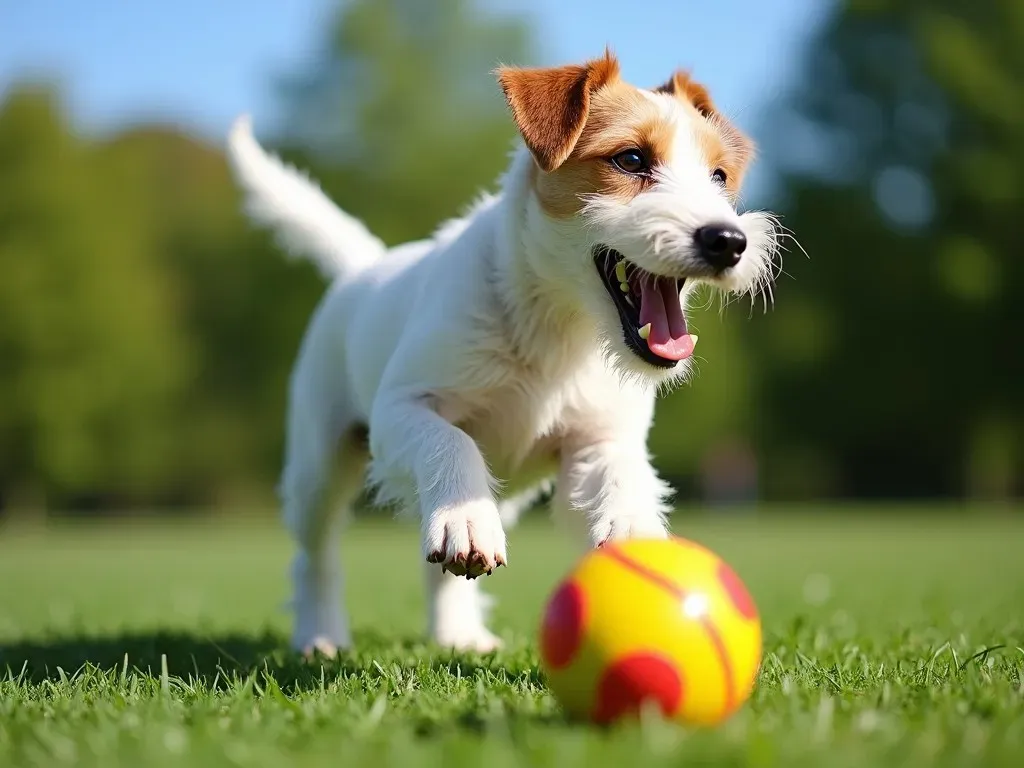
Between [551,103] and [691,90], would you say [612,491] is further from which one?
[691,90]

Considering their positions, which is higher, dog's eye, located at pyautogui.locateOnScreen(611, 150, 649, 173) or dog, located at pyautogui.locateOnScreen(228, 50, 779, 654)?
dog's eye, located at pyautogui.locateOnScreen(611, 150, 649, 173)

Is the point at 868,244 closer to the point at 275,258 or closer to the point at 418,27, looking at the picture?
the point at 418,27

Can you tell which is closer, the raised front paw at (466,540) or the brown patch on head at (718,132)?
the raised front paw at (466,540)

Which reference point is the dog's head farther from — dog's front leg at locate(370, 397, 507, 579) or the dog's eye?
dog's front leg at locate(370, 397, 507, 579)

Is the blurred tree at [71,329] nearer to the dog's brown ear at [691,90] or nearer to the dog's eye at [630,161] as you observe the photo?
the dog's brown ear at [691,90]

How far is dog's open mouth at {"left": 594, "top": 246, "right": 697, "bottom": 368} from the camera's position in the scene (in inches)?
155

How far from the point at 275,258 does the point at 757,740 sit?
89.4 feet

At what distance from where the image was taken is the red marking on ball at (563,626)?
2.79 meters

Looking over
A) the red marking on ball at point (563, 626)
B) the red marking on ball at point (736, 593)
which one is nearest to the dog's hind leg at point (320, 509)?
the red marking on ball at point (563, 626)

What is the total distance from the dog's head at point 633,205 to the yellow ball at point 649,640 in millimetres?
1222

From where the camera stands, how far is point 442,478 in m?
3.72

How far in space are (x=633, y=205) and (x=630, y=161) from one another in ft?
1.05

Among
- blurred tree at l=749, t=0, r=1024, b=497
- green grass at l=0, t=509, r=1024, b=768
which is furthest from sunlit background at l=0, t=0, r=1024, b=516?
green grass at l=0, t=509, r=1024, b=768

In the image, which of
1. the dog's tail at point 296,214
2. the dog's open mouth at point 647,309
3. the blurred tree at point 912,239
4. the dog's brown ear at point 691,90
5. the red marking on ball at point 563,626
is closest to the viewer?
the red marking on ball at point 563,626
